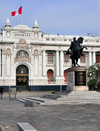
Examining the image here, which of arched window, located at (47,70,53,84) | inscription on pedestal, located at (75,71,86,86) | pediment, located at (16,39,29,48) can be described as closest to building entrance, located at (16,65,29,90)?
pediment, located at (16,39,29,48)

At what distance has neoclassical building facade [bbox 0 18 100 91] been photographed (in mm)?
53875

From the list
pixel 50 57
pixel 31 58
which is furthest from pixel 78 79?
pixel 50 57

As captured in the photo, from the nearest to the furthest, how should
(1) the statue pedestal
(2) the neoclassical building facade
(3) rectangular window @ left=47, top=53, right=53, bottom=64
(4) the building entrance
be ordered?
1. (1) the statue pedestal
2. (2) the neoclassical building facade
3. (4) the building entrance
4. (3) rectangular window @ left=47, top=53, right=53, bottom=64

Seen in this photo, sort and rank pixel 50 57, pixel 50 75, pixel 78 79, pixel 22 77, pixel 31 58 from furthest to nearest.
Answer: pixel 50 75 → pixel 50 57 → pixel 31 58 → pixel 22 77 → pixel 78 79

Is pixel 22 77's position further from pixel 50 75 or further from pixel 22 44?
pixel 22 44

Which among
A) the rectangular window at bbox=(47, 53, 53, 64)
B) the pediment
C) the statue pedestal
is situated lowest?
the statue pedestal

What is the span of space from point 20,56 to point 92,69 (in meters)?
16.1

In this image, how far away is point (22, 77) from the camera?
55000mm

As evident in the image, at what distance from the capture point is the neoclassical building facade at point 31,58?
2121 inches

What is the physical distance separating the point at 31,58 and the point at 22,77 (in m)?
4.70

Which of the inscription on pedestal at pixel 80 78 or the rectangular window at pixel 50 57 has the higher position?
the rectangular window at pixel 50 57

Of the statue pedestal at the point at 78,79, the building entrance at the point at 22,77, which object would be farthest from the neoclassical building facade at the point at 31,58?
the statue pedestal at the point at 78,79

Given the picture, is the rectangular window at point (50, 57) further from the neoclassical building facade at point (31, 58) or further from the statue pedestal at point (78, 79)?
the statue pedestal at point (78, 79)

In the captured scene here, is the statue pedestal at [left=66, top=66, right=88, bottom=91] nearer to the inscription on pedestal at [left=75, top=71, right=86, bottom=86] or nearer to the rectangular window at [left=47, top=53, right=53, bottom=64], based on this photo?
the inscription on pedestal at [left=75, top=71, right=86, bottom=86]
